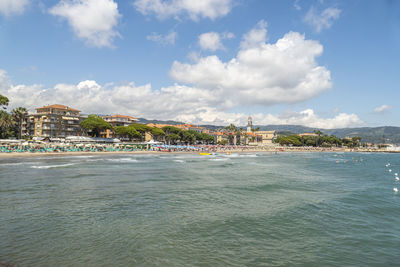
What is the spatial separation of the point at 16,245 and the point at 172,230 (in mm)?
5471

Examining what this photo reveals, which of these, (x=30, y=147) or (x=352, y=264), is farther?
(x=30, y=147)

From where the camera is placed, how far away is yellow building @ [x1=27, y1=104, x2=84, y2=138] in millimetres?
83062

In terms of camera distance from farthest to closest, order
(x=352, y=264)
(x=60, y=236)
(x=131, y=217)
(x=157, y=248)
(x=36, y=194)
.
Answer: (x=36, y=194) < (x=131, y=217) < (x=60, y=236) < (x=157, y=248) < (x=352, y=264)

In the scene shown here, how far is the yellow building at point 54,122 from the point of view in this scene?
83062mm

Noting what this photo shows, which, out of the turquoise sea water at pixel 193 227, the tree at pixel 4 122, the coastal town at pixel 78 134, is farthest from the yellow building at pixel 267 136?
the turquoise sea water at pixel 193 227

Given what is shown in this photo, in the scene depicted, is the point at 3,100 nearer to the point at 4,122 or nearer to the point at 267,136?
the point at 4,122

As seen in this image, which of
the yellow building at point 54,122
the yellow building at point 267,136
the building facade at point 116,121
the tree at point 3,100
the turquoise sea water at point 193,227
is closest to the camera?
the turquoise sea water at point 193,227

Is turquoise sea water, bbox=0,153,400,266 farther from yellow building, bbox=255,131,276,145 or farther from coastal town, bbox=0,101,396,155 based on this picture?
yellow building, bbox=255,131,276,145

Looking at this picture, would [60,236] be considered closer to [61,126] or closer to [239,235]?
[239,235]

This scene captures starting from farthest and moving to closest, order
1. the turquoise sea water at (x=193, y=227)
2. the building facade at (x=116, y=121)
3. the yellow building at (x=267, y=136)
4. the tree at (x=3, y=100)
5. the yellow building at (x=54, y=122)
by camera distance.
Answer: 1. the yellow building at (x=267, y=136)
2. the building facade at (x=116, y=121)
3. the yellow building at (x=54, y=122)
4. the tree at (x=3, y=100)
5. the turquoise sea water at (x=193, y=227)

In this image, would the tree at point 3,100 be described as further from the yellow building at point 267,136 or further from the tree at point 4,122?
the yellow building at point 267,136

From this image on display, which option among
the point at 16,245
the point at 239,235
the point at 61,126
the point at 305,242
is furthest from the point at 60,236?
the point at 61,126

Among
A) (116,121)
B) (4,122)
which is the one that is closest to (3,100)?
(4,122)

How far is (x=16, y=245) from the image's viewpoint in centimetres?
866
